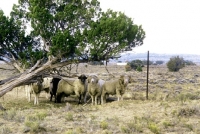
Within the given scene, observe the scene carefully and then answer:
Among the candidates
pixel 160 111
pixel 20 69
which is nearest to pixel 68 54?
pixel 20 69

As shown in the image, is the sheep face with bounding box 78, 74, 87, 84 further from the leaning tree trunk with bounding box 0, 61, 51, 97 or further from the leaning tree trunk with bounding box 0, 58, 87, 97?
the leaning tree trunk with bounding box 0, 61, 51, 97

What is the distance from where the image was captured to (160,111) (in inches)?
591

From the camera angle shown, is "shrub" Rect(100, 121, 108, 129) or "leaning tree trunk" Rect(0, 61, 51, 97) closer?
"shrub" Rect(100, 121, 108, 129)

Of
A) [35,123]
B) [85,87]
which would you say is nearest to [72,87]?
[85,87]

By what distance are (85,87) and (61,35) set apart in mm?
4066

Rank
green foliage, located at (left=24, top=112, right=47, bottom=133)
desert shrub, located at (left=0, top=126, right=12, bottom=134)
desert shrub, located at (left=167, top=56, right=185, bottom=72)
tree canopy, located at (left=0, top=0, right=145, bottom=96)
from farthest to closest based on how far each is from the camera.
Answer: desert shrub, located at (left=167, top=56, right=185, bottom=72), tree canopy, located at (left=0, top=0, right=145, bottom=96), green foliage, located at (left=24, top=112, right=47, bottom=133), desert shrub, located at (left=0, top=126, right=12, bottom=134)

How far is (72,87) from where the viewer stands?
75.2 feet

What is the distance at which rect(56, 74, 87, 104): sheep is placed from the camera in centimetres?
2227

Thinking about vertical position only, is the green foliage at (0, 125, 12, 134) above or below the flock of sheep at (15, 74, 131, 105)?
below

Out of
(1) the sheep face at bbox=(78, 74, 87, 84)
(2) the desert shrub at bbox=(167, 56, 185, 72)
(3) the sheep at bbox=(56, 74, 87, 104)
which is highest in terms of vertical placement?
(2) the desert shrub at bbox=(167, 56, 185, 72)

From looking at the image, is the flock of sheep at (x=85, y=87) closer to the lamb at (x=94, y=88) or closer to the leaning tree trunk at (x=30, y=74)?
the lamb at (x=94, y=88)

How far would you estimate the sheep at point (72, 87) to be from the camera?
877 inches

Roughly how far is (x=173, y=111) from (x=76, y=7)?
33.4 ft

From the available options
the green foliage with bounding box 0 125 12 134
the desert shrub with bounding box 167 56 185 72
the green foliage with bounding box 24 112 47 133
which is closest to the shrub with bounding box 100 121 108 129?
the green foliage with bounding box 24 112 47 133
